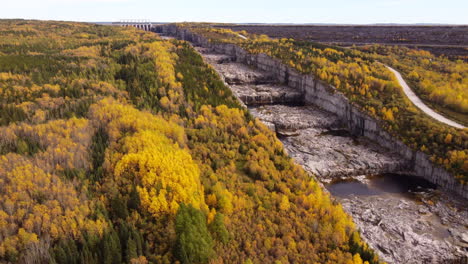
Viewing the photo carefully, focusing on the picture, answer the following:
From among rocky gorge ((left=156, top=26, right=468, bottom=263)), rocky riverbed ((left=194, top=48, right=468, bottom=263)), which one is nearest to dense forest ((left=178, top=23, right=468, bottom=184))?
rocky gorge ((left=156, top=26, right=468, bottom=263))

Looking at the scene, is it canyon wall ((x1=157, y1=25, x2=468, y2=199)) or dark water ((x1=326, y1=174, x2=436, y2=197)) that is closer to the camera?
dark water ((x1=326, y1=174, x2=436, y2=197))

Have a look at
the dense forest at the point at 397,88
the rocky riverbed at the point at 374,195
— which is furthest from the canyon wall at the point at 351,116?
the rocky riverbed at the point at 374,195

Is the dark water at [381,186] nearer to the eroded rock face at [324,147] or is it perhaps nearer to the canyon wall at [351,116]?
the eroded rock face at [324,147]

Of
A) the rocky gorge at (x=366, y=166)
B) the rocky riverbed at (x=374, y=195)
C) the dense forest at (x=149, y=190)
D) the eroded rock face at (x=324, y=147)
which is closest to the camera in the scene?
the dense forest at (x=149, y=190)

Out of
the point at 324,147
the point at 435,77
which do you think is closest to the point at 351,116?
the point at 324,147

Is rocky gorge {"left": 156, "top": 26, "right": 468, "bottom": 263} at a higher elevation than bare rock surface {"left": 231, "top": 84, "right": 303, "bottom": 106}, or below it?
below

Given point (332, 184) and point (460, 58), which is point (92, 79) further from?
point (460, 58)

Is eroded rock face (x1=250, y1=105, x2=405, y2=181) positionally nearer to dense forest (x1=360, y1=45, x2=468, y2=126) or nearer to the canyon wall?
the canyon wall
